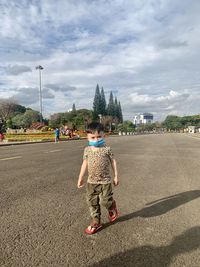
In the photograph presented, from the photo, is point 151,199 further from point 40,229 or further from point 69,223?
point 40,229

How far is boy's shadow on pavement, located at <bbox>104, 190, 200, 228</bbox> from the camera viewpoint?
4586 mm

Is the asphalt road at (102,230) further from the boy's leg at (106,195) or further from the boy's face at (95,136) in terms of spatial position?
the boy's face at (95,136)

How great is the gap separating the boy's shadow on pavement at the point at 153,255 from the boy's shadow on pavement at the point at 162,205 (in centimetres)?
90

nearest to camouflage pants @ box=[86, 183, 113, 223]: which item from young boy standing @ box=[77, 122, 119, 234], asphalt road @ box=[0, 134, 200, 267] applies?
young boy standing @ box=[77, 122, 119, 234]

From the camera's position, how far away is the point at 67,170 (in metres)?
9.14

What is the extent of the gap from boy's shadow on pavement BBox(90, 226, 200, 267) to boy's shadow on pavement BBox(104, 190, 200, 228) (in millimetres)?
900

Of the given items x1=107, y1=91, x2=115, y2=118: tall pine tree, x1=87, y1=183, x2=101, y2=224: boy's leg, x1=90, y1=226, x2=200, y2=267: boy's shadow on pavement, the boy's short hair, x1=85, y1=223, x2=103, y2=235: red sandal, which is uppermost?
x1=107, y1=91, x2=115, y2=118: tall pine tree

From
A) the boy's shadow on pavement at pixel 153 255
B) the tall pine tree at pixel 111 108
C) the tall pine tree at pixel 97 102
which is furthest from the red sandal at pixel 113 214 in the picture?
the tall pine tree at pixel 111 108

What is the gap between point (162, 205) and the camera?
17.0 ft

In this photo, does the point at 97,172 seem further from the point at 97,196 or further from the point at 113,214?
the point at 113,214

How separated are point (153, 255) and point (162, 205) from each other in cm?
203

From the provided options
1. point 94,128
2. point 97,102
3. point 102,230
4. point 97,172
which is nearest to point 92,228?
point 102,230

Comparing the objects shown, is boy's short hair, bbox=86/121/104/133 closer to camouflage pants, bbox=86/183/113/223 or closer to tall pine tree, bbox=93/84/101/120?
camouflage pants, bbox=86/183/113/223

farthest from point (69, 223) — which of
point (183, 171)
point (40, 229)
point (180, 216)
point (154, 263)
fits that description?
point (183, 171)
